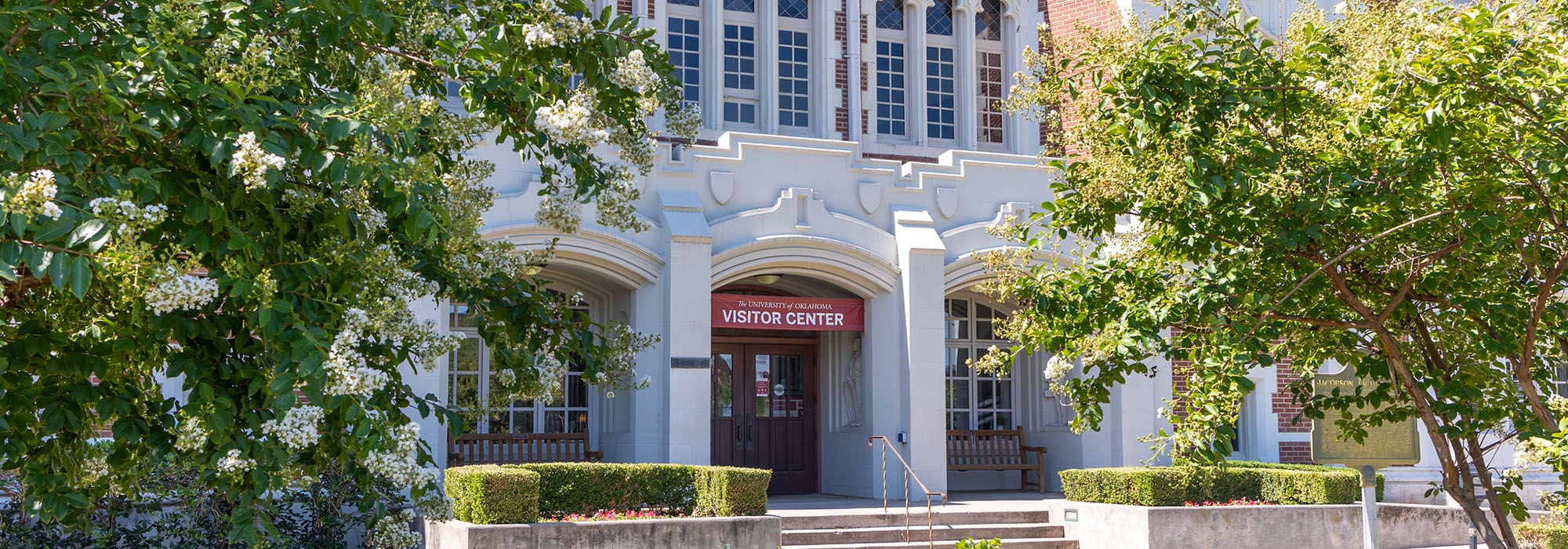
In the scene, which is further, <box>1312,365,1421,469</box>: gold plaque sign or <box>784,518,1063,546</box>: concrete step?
<box>784,518,1063,546</box>: concrete step

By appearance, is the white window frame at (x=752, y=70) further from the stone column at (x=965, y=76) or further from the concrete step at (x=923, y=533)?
the concrete step at (x=923, y=533)

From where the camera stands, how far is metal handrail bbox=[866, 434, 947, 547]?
548 inches

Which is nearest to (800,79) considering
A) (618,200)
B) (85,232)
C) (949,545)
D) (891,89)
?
(891,89)

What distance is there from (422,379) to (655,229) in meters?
3.11

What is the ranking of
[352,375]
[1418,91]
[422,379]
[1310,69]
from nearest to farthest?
1. [352,375]
2. [1418,91]
3. [1310,69]
4. [422,379]

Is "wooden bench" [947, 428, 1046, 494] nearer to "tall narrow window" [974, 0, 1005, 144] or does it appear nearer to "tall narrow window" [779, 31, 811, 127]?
"tall narrow window" [974, 0, 1005, 144]

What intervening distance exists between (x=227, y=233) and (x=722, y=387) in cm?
1389

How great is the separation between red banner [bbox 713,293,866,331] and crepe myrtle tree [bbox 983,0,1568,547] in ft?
25.2

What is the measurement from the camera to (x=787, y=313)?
16.5 m

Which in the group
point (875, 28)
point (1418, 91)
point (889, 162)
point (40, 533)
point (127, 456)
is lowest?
point (40, 533)

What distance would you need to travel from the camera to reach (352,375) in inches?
164

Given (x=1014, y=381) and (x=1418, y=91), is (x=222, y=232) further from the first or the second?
(x=1014, y=381)

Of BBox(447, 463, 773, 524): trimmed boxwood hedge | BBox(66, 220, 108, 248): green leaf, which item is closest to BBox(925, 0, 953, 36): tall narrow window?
BBox(447, 463, 773, 524): trimmed boxwood hedge

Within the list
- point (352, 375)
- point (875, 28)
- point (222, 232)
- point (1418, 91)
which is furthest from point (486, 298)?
point (875, 28)
